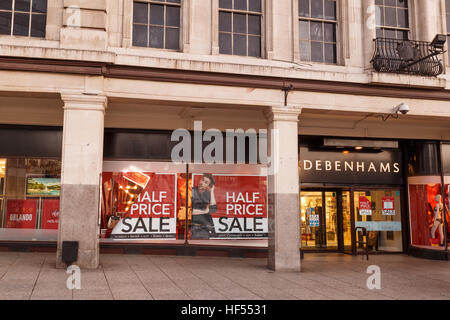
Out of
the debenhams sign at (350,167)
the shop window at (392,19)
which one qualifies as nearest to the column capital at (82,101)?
the debenhams sign at (350,167)

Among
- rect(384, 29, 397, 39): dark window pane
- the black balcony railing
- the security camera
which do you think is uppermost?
rect(384, 29, 397, 39): dark window pane

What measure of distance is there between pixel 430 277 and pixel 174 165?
757cm

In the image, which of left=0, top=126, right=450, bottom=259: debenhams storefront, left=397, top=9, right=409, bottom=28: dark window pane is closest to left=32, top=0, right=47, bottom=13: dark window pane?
left=0, top=126, right=450, bottom=259: debenhams storefront

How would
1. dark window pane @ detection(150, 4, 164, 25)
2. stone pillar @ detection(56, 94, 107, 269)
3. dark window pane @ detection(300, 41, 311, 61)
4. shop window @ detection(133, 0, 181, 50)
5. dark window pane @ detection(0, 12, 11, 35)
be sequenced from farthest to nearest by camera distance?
dark window pane @ detection(300, 41, 311, 61) < dark window pane @ detection(150, 4, 164, 25) < shop window @ detection(133, 0, 181, 50) < dark window pane @ detection(0, 12, 11, 35) < stone pillar @ detection(56, 94, 107, 269)

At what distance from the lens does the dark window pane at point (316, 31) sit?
39.1 feet

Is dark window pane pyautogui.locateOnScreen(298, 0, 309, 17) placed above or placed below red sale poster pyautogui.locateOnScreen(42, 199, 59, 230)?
above

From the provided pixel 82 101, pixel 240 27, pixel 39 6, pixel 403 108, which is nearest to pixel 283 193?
pixel 403 108

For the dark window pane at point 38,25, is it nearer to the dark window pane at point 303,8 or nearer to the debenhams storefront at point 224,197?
the debenhams storefront at point 224,197

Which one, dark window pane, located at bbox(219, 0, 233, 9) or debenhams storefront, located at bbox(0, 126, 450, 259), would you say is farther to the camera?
debenhams storefront, located at bbox(0, 126, 450, 259)

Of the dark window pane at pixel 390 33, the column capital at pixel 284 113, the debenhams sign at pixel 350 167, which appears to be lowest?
the debenhams sign at pixel 350 167

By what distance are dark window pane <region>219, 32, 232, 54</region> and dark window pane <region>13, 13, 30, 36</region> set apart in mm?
4806

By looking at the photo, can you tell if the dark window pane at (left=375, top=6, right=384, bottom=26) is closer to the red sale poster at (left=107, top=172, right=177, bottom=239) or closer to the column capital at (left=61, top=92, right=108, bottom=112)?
the red sale poster at (left=107, top=172, right=177, bottom=239)

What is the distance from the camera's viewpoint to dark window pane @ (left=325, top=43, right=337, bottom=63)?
1198cm

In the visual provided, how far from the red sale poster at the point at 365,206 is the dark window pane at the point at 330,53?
16.3ft
